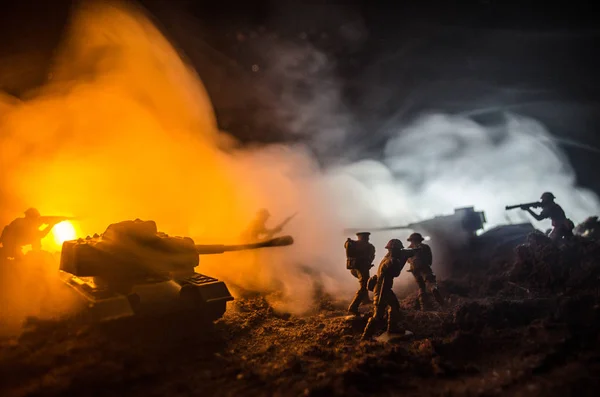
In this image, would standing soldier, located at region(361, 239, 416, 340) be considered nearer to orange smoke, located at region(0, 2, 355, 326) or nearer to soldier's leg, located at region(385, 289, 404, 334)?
soldier's leg, located at region(385, 289, 404, 334)

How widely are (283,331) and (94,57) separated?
45.0 ft

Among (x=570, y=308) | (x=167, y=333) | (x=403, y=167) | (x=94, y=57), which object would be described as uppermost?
(x=94, y=57)

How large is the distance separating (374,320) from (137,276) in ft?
16.1

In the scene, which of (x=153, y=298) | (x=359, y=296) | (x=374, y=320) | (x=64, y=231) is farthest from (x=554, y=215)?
(x=64, y=231)

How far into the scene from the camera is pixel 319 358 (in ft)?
22.3

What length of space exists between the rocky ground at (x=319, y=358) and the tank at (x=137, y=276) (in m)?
0.34

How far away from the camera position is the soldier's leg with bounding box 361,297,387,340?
771 centimetres

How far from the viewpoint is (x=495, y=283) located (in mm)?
11422

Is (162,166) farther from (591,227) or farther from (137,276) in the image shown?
(591,227)

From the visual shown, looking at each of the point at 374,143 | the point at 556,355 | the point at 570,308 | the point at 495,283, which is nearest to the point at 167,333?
the point at 556,355

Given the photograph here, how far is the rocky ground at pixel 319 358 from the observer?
5410 millimetres

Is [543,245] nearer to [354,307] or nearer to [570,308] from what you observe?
[570,308]

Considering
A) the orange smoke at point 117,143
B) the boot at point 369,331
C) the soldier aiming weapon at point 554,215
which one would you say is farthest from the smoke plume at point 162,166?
the soldier aiming weapon at point 554,215

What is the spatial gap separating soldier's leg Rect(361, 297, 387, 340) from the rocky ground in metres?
0.23
